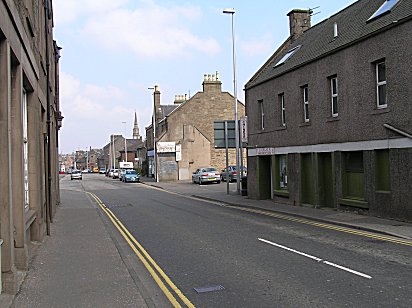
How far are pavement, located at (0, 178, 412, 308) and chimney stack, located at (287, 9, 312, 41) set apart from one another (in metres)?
12.7

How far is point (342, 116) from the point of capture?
58.9ft

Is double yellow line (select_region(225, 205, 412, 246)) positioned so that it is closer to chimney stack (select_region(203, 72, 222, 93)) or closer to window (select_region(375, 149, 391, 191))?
window (select_region(375, 149, 391, 191))

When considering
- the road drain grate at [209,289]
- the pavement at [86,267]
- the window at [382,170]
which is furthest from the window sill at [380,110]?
the road drain grate at [209,289]

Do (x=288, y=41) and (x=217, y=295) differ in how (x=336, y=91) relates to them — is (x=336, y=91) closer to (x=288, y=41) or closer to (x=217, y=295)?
(x=288, y=41)

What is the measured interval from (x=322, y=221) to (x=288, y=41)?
14.1m

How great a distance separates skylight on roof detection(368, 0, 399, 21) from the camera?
16.6 metres

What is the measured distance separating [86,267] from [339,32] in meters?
15.2

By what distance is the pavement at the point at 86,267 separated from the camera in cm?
720

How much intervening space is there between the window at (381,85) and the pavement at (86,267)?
3850mm

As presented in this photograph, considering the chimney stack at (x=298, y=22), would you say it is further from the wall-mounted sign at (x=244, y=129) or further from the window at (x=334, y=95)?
the window at (x=334, y=95)

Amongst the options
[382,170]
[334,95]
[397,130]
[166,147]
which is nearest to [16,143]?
[397,130]

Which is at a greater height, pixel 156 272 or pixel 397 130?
pixel 397 130

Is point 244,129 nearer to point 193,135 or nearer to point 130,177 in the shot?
point 193,135

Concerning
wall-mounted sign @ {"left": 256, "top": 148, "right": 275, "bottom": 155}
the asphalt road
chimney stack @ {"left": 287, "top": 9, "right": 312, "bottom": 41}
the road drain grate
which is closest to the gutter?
the asphalt road
